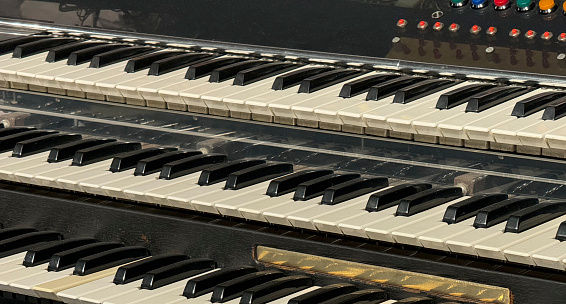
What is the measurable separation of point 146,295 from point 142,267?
0.48 ft

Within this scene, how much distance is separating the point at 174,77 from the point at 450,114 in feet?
2.47

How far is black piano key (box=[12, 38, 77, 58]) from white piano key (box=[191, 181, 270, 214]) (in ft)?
2.83

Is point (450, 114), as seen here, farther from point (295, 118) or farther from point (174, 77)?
point (174, 77)

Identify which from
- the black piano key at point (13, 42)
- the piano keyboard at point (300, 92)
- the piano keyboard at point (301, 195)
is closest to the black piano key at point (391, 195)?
the piano keyboard at point (301, 195)

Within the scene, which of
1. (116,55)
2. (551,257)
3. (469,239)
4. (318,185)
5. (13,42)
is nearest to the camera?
(551,257)

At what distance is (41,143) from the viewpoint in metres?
2.49

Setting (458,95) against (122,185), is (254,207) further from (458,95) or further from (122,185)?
(458,95)

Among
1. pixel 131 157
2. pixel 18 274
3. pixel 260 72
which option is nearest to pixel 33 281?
pixel 18 274

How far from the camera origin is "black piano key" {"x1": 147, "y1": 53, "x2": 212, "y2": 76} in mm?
2373

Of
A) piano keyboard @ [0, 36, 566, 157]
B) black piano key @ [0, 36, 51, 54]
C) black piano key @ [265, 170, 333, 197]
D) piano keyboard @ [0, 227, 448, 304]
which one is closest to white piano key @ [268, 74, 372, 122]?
piano keyboard @ [0, 36, 566, 157]

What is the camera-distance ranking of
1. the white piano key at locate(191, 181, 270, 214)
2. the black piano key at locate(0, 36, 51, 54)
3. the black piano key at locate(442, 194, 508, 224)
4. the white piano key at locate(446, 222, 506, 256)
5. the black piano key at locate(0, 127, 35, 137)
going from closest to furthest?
Result: the white piano key at locate(446, 222, 506, 256), the black piano key at locate(442, 194, 508, 224), the white piano key at locate(191, 181, 270, 214), the black piano key at locate(0, 127, 35, 137), the black piano key at locate(0, 36, 51, 54)

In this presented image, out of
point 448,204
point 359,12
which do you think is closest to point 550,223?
point 448,204

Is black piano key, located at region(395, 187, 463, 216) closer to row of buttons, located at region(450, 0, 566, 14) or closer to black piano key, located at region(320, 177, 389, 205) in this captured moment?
black piano key, located at region(320, 177, 389, 205)

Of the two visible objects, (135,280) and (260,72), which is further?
(260,72)
